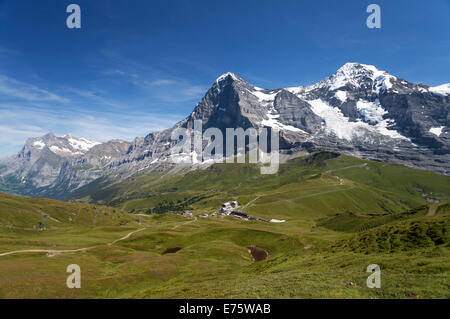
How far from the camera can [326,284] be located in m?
32.1

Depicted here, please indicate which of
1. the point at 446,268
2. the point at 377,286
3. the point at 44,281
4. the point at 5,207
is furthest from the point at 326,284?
the point at 5,207

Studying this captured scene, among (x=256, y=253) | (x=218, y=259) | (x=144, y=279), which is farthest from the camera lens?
(x=256, y=253)
